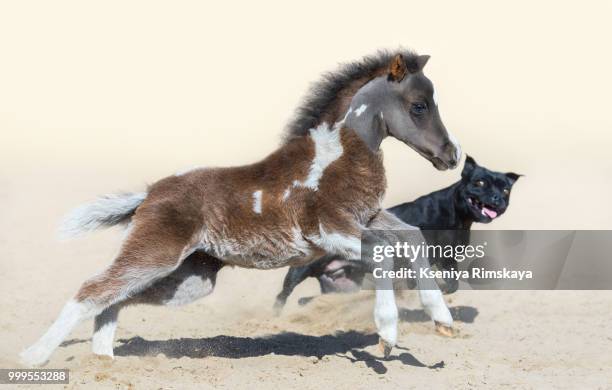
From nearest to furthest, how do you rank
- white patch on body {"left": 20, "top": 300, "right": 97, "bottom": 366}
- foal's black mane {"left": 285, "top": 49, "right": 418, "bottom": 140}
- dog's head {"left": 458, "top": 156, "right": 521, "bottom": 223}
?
white patch on body {"left": 20, "top": 300, "right": 97, "bottom": 366} → foal's black mane {"left": 285, "top": 49, "right": 418, "bottom": 140} → dog's head {"left": 458, "top": 156, "right": 521, "bottom": 223}

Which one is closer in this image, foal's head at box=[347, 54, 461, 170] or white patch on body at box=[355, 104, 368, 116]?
foal's head at box=[347, 54, 461, 170]

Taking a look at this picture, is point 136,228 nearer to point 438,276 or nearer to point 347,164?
point 347,164

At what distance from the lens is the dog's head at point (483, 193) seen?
9.11 meters

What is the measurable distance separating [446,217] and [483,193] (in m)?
0.50

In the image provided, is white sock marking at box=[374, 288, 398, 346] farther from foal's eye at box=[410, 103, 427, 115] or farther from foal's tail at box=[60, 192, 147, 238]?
foal's tail at box=[60, 192, 147, 238]

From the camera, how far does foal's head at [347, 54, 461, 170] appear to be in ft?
22.2

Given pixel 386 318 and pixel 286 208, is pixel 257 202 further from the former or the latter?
pixel 386 318

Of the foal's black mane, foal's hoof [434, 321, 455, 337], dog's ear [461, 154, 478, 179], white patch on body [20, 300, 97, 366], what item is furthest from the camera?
dog's ear [461, 154, 478, 179]

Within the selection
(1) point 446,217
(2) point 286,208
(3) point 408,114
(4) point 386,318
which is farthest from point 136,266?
(1) point 446,217

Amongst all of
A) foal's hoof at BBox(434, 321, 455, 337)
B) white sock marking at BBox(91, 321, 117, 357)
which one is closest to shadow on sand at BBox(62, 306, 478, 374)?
foal's hoof at BBox(434, 321, 455, 337)

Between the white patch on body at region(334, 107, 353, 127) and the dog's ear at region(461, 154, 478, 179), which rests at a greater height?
the white patch on body at region(334, 107, 353, 127)

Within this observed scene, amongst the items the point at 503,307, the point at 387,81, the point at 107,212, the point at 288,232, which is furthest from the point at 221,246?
the point at 503,307

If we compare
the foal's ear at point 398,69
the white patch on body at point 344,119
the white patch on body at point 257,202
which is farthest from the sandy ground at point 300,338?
the foal's ear at point 398,69

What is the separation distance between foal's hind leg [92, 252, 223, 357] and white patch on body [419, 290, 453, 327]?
173cm
